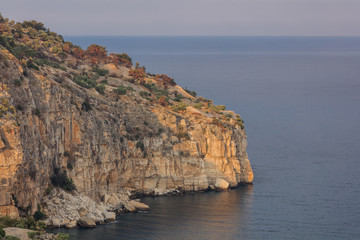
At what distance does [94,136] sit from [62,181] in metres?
7.20

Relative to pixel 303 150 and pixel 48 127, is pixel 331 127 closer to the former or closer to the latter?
pixel 303 150

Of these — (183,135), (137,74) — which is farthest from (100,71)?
(183,135)

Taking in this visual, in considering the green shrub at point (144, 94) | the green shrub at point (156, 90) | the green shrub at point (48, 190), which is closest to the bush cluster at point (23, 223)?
the green shrub at point (48, 190)

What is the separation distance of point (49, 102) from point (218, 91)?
98183 mm

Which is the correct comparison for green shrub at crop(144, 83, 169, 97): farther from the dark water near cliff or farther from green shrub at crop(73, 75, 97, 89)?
the dark water near cliff

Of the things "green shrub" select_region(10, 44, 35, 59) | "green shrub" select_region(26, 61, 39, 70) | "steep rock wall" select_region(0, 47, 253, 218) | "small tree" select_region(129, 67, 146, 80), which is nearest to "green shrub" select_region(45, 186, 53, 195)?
"steep rock wall" select_region(0, 47, 253, 218)

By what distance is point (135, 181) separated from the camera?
7181 centimetres

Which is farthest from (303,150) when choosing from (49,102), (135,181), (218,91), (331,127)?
(218,91)

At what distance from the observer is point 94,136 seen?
216 ft

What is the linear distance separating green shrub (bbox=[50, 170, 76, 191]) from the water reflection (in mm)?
4081

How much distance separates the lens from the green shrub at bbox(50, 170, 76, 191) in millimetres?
58938

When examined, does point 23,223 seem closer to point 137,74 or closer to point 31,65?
point 31,65

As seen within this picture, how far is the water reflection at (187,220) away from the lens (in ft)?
191

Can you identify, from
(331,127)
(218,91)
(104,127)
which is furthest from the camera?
(218,91)
